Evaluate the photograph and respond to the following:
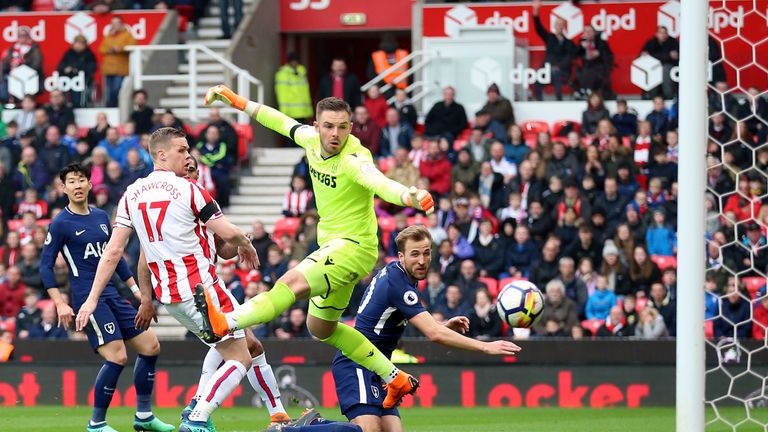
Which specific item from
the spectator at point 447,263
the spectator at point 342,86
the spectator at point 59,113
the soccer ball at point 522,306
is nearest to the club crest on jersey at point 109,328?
the soccer ball at point 522,306

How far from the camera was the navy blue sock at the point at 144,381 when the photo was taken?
10.1 meters

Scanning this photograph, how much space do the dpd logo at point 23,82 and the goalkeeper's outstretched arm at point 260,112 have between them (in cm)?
1289

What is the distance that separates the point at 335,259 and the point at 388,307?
0.46m

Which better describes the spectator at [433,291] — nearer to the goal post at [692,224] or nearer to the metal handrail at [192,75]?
the metal handrail at [192,75]

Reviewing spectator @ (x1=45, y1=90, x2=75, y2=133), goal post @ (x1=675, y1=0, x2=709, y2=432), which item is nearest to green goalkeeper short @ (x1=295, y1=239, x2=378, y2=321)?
goal post @ (x1=675, y1=0, x2=709, y2=432)

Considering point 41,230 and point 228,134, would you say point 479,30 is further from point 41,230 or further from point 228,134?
point 41,230

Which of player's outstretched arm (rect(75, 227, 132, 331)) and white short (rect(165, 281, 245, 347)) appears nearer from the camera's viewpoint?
white short (rect(165, 281, 245, 347))

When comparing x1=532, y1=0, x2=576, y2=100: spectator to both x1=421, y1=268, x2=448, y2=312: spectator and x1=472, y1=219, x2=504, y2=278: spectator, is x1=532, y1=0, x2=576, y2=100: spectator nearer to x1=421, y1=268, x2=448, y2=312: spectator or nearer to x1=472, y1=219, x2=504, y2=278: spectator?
x1=472, y1=219, x2=504, y2=278: spectator

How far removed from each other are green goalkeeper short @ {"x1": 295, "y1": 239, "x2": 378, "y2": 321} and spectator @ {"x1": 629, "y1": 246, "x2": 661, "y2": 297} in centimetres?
792

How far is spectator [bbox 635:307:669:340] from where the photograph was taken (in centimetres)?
1554

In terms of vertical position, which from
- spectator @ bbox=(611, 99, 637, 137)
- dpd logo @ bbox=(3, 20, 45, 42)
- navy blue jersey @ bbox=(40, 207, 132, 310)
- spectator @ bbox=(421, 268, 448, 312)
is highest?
dpd logo @ bbox=(3, 20, 45, 42)

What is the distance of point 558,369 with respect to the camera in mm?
14656

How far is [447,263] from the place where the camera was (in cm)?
1689

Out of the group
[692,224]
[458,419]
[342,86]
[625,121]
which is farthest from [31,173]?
[692,224]
